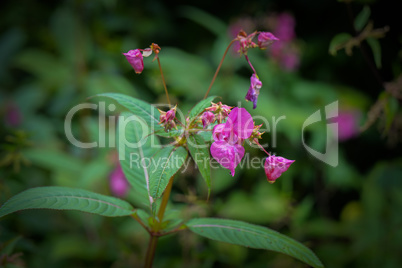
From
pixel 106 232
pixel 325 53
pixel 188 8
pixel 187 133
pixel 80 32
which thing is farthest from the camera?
pixel 188 8

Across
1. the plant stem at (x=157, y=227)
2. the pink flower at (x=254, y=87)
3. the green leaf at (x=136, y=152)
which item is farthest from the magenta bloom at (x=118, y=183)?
the pink flower at (x=254, y=87)

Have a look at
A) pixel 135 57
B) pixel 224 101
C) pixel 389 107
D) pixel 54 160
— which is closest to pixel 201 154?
pixel 135 57

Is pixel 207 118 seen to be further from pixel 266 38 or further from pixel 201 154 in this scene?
pixel 266 38

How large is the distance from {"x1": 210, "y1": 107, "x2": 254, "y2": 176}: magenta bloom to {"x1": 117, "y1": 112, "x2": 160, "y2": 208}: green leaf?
10.1 inches

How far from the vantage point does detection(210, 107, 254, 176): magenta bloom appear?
759 mm

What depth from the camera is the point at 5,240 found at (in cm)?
108

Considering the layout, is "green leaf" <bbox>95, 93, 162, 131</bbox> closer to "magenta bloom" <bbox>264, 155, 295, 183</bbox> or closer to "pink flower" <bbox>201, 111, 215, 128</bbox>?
"pink flower" <bbox>201, 111, 215, 128</bbox>

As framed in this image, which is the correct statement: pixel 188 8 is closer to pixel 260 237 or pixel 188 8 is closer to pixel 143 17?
pixel 143 17

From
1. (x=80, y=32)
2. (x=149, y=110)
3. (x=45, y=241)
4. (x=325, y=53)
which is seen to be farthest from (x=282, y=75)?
(x=45, y=241)

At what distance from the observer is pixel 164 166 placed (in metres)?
0.76

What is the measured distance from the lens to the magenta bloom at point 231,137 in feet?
2.49

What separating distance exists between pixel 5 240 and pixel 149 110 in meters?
0.65

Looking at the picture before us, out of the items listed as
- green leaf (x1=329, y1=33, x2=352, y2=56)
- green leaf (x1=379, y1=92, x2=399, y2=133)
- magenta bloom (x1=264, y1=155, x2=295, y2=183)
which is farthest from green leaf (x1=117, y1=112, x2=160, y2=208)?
green leaf (x1=379, y1=92, x2=399, y2=133)

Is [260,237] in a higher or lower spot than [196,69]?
lower
